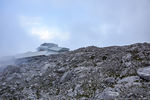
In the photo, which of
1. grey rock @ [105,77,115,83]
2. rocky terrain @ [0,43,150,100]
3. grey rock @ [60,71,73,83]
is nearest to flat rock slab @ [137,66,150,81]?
rocky terrain @ [0,43,150,100]

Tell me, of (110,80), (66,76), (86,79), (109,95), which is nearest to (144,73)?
(110,80)

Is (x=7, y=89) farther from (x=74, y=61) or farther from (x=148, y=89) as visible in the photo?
(x=148, y=89)

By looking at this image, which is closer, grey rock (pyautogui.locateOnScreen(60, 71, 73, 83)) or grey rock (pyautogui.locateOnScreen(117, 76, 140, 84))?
grey rock (pyautogui.locateOnScreen(117, 76, 140, 84))

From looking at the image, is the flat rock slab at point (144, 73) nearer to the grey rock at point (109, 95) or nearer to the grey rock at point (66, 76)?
the grey rock at point (109, 95)

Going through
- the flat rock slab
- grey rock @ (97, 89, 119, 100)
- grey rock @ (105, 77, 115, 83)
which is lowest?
grey rock @ (97, 89, 119, 100)

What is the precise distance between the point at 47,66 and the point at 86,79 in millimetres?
4171

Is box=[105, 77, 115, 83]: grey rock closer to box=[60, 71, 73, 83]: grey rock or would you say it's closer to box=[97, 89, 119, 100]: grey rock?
box=[97, 89, 119, 100]: grey rock

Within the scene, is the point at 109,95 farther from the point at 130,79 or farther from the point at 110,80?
the point at 130,79

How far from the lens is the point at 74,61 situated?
35.8 ft

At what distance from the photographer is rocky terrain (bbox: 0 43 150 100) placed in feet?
21.4

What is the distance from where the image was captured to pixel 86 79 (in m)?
8.17

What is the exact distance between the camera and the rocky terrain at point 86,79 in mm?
6512

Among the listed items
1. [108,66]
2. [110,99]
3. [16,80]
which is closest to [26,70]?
[16,80]

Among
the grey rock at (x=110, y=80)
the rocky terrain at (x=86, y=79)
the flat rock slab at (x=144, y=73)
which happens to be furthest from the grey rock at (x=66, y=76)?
the flat rock slab at (x=144, y=73)
